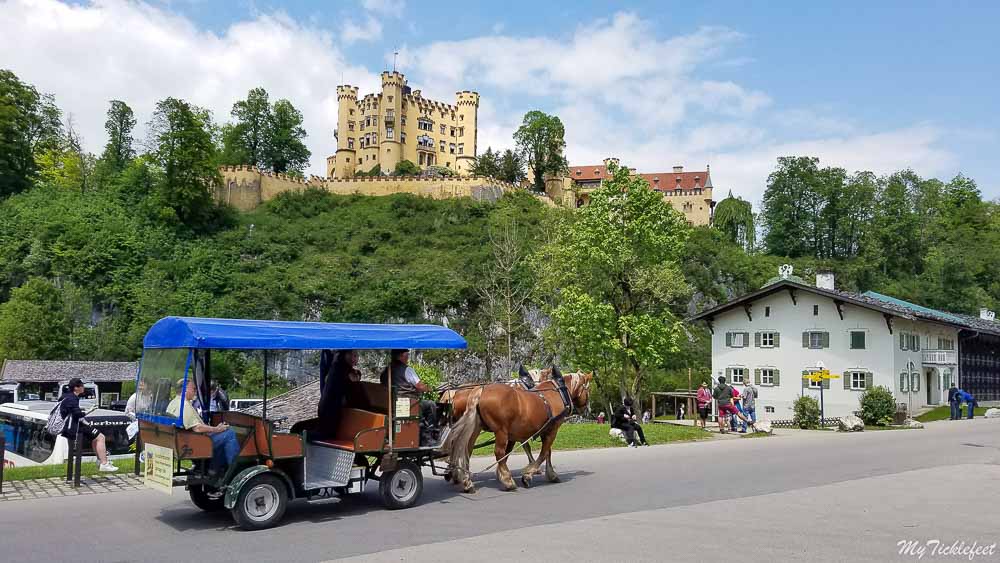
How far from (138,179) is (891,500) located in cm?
7191

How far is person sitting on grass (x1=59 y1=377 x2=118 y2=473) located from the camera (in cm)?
1302

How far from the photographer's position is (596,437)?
20609 mm

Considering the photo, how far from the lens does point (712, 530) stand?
9.05 meters

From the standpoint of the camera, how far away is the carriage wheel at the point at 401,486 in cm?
1061

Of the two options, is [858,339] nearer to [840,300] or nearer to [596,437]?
[840,300]

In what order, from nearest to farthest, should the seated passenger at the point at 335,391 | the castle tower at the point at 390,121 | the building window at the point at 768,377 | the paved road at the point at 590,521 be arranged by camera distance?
the paved road at the point at 590,521 < the seated passenger at the point at 335,391 < the building window at the point at 768,377 < the castle tower at the point at 390,121

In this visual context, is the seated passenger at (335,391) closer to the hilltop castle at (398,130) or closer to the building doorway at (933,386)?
the building doorway at (933,386)

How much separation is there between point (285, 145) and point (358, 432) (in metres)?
91.2

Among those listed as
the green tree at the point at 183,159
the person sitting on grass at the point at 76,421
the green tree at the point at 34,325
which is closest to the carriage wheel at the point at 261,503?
the person sitting on grass at the point at 76,421

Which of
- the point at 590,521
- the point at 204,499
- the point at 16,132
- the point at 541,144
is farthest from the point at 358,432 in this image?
the point at 541,144

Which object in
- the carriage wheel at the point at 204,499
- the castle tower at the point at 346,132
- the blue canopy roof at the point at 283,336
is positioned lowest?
the carriage wheel at the point at 204,499

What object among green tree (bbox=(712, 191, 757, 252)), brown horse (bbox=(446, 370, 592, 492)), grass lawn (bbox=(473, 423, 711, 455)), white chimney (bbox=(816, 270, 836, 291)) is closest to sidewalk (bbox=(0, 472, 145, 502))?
brown horse (bbox=(446, 370, 592, 492))

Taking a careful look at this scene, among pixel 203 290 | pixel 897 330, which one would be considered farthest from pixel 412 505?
pixel 203 290

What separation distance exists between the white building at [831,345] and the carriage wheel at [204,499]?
112ft
